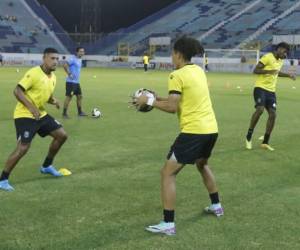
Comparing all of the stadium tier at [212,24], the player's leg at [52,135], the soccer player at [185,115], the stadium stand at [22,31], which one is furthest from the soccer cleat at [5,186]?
the stadium stand at [22,31]

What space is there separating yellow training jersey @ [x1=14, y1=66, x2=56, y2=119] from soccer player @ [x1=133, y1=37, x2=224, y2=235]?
2489mm

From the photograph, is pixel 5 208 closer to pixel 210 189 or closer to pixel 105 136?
pixel 210 189

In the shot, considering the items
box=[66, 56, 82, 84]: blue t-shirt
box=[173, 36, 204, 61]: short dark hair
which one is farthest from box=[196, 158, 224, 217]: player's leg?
box=[66, 56, 82, 84]: blue t-shirt

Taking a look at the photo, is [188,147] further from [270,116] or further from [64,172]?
[270,116]

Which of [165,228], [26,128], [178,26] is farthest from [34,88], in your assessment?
[178,26]

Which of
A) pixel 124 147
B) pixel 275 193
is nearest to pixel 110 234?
pixel 275 193

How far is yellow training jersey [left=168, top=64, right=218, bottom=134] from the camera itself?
561cm

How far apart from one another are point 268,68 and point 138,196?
4989 mm

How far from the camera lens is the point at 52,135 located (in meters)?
8.20

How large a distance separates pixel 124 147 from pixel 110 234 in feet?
17.6

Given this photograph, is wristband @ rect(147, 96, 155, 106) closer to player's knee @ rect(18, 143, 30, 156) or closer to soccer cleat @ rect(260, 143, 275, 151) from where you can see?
player's knee @ rect(18, 143, 30, 156)

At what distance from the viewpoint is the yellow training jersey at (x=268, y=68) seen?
11008 millimetres

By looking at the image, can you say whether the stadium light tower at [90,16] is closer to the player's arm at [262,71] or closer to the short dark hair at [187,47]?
the player's arm at [262,71]

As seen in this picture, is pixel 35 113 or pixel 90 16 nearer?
pixel 35 113
